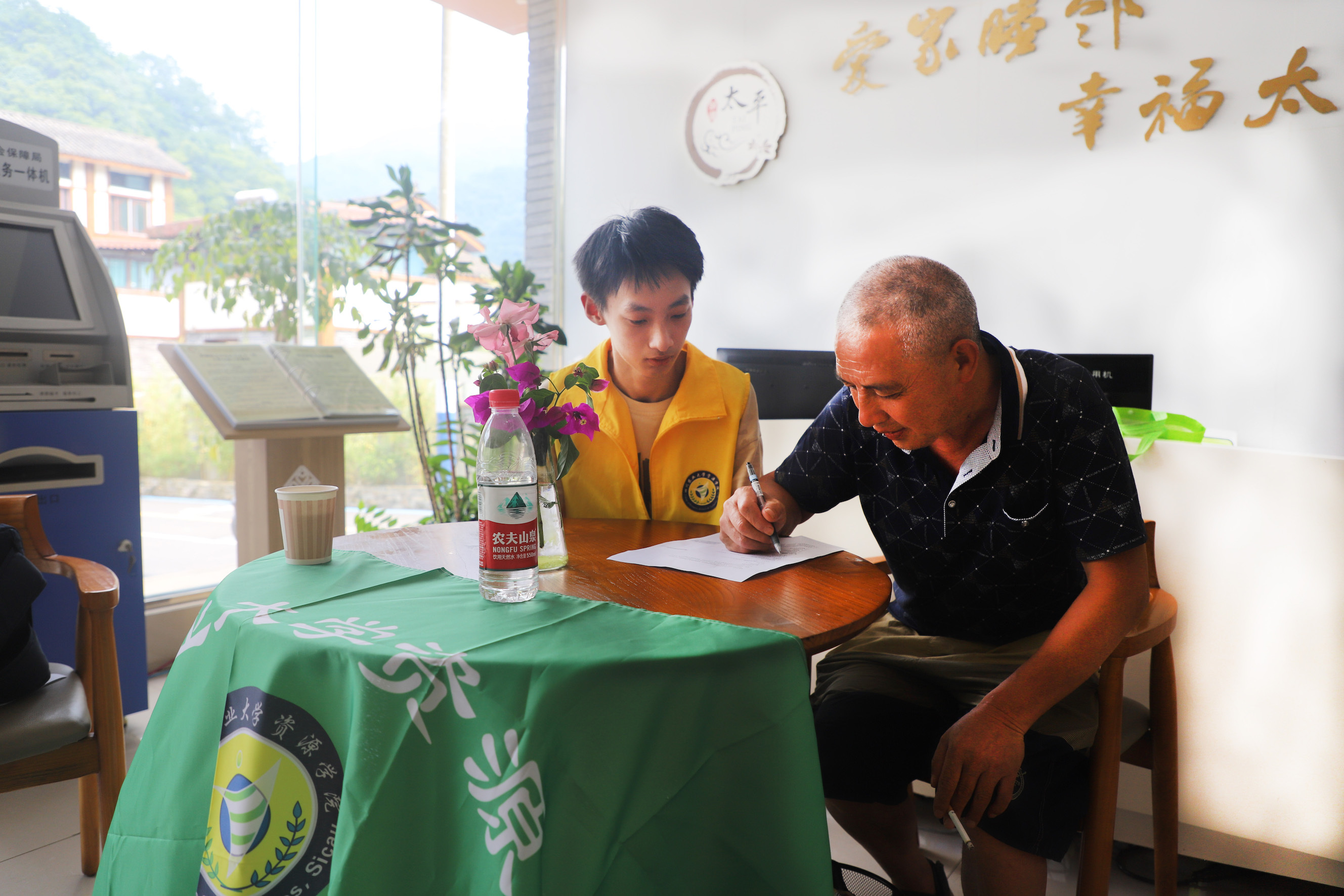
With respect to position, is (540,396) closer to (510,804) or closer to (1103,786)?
(510,804)

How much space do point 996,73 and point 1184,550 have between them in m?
2.28

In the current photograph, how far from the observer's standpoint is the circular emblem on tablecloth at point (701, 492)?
199 cm

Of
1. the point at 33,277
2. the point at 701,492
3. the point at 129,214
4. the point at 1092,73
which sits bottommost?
the point at 701,492

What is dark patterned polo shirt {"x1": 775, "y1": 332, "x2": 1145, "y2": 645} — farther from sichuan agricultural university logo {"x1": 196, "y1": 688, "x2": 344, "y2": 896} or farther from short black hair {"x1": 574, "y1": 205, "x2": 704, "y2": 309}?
sichuan agricultural university logo {"x1": 196, "y1": 688, "x2": 344, "y2": 896}

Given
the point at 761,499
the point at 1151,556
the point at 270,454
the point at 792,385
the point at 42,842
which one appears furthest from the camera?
the point at 270,454

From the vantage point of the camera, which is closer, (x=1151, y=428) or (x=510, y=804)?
(x=510, y=804)

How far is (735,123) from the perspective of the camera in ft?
13.4

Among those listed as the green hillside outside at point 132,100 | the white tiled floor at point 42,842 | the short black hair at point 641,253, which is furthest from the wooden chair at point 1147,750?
the green hillside outside at point 132,100

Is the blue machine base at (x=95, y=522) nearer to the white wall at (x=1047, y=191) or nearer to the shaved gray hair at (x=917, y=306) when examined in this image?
the shaved gray hair at (x=917, y=306)

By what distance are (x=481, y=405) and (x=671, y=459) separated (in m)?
0.82

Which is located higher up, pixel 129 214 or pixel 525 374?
pixel 129 214

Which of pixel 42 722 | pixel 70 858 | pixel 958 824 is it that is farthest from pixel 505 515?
pixel 70 858

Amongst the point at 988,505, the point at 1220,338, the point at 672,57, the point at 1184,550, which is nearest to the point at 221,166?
the point at 672,57

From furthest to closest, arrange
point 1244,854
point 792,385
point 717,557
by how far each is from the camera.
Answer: point 792,385, point 1244,854, point 717,557
